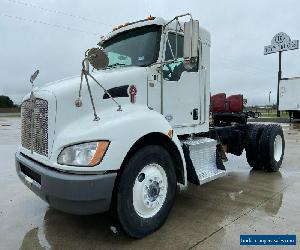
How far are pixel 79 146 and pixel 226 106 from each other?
5.02 m

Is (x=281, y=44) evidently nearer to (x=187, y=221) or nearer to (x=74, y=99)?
(x=187, y=221)

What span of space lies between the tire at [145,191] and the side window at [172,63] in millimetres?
1261

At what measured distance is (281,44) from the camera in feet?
143

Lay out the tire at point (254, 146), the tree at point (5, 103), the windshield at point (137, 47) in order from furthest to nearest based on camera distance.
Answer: the tree at point (5, 103)
the tire at point (254, 146)
the windshield at point (137, 47)

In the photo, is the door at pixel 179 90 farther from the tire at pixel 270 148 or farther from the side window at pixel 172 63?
the tire at pixel 270 148

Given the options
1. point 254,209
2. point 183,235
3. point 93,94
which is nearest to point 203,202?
point 254,209

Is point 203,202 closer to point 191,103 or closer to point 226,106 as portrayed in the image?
point 191,103

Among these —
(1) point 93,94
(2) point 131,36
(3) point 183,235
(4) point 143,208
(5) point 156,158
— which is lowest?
(3) point 183,235

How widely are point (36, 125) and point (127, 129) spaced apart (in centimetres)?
110

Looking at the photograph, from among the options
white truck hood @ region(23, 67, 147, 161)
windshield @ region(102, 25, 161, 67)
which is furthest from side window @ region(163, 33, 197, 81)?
white truck hood @ region(23, 67, 147, 161)

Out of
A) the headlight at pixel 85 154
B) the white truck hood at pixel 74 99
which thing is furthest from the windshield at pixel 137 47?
the headlight at pixel 85 154

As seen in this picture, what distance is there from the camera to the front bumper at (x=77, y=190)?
3.38 meters

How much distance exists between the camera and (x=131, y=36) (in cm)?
513

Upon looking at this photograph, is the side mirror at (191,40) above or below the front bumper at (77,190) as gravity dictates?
above
